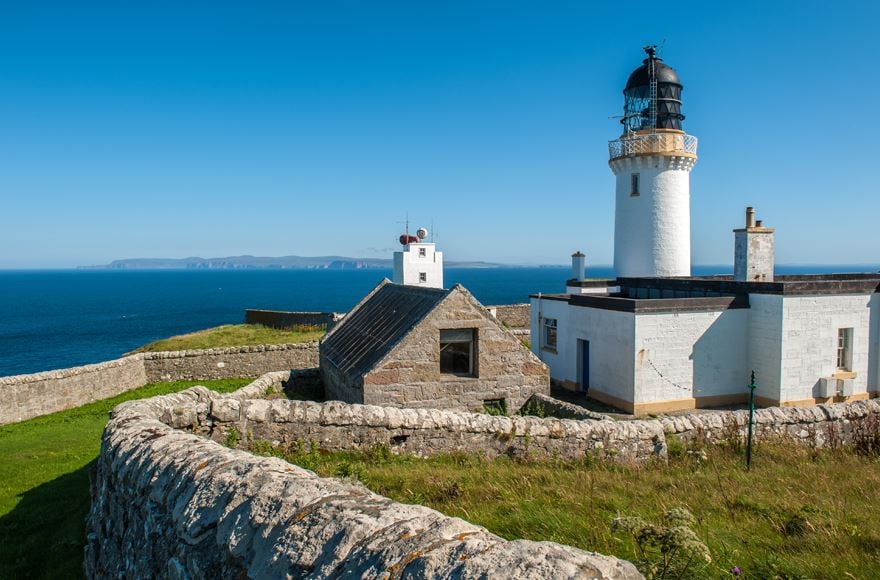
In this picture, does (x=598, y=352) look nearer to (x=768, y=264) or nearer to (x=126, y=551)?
(x=768, y=264)

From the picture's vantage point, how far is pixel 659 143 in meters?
25.3

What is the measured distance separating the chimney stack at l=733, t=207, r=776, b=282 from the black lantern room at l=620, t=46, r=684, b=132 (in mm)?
9281

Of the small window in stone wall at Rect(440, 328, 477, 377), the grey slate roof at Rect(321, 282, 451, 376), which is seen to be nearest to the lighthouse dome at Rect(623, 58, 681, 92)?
the grey slate roof at Rect(321, 282, 451, 376)

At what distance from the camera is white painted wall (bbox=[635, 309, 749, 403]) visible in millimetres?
16844

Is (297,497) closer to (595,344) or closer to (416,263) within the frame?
(595,344)

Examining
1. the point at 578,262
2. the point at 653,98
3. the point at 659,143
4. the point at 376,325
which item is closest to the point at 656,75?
the point at 653,98

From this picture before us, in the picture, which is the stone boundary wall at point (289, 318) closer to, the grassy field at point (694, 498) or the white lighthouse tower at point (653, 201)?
the white lighthouse tower at point (653, 201)

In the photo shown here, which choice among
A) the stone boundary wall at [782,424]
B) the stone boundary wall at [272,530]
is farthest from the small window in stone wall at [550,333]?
the stone boundary wall at [272,530]

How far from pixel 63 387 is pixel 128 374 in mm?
2936

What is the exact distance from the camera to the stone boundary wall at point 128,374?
1958cm

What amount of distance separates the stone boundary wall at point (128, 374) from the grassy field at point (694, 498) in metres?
16.1

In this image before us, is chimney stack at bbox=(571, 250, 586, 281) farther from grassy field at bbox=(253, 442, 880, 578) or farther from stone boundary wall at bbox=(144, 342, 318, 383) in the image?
grassy field at bbox=(253, 442, 880, 578)

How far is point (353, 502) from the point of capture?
352 centimetres

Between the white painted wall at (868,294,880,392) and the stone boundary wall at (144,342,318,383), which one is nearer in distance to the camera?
the white painted wall at (868,294,880,392)
